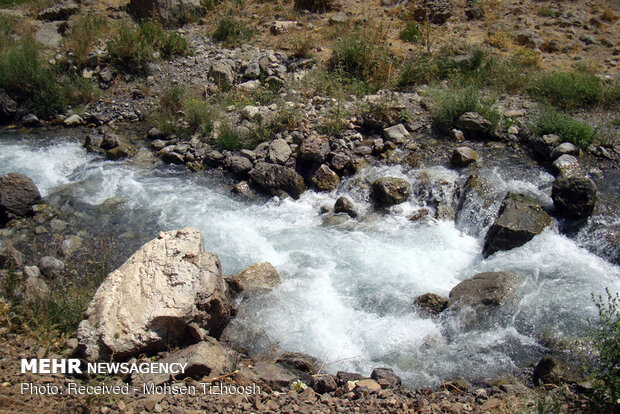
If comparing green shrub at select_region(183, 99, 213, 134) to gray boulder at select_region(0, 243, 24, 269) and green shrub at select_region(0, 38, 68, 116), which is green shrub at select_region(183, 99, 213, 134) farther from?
gray boulder at select_region(0, 243, 24, 269)

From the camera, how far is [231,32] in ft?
41.8

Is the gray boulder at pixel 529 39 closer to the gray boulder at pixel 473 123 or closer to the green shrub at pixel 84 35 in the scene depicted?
the gray boulder at pixel 473 123

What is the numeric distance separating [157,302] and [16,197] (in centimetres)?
411

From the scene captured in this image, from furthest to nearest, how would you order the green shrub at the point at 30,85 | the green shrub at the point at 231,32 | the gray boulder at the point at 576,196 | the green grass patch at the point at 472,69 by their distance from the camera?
1. the green shrub at the point at 231,32
2. the green shrub at the point at 30,85
3. the green grass patch at the point at 472,69
4. the gray boulder at the point at 576,196

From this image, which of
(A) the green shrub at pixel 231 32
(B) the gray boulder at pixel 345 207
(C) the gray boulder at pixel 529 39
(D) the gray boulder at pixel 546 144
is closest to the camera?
(B) the gray boulder at pixel 345 207

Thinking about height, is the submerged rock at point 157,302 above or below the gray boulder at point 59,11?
below

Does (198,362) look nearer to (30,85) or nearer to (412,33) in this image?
(30,85)

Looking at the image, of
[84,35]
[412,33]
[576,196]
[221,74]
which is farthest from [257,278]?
[84,35]

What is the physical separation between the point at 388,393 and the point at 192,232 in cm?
269

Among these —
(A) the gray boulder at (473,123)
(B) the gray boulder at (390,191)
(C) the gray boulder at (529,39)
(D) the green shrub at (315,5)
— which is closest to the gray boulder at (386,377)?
(B) the gray boulder at (390,191)

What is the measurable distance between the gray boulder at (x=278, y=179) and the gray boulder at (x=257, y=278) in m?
2.19

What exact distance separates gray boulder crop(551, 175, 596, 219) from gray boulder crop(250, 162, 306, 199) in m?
3.94

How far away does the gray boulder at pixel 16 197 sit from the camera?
23.1 feet

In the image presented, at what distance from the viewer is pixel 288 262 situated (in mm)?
6375
